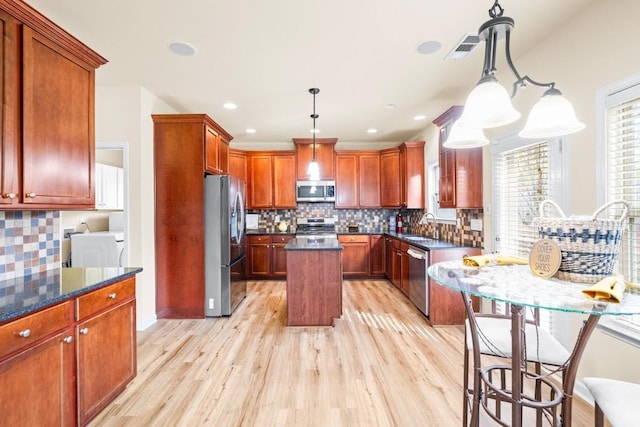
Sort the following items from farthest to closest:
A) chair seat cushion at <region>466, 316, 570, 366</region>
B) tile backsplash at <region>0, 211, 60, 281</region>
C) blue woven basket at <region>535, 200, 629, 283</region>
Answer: tile backsplash at <region>0, 211, 60, 281</region> < chair seat cushion at <region>466, 316, 570, 366</region> < blue woven basket at <region>535, 200, 629, 283</region>

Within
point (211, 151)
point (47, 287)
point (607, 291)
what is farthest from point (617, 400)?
point (211, 151)

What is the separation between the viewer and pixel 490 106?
42.8 inches

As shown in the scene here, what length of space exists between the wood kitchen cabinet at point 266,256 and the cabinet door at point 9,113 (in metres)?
3.80

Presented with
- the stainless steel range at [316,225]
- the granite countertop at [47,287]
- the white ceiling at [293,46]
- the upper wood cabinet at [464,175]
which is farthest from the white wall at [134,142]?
the upper wood cabinet at [464,175]

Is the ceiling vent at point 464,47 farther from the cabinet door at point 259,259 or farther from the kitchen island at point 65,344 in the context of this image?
the cabinet door at point 259,259

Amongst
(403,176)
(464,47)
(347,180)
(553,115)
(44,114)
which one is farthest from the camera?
(347,180)

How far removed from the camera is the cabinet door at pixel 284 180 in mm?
5445

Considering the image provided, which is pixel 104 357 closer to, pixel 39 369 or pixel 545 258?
pixel 39 369

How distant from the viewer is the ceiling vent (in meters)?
2.24

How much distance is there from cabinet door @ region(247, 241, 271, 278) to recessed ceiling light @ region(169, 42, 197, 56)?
3303mm

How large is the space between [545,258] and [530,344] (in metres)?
0.52

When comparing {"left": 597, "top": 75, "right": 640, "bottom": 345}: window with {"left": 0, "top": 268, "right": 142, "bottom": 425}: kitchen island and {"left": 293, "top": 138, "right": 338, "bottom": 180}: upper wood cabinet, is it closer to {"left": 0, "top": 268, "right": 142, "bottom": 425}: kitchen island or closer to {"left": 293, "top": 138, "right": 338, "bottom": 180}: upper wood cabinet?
{"left": 0, "top": 268, "right": 142, "bottom": 425}: kitchen island

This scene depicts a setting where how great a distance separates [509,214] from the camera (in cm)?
276

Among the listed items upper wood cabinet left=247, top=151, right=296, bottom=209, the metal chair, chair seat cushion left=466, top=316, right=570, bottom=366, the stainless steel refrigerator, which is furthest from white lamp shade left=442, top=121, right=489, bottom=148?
upper wood cabinet left=247, top=151, right=296, bottom=209
